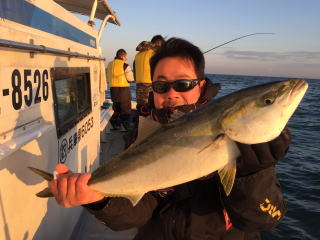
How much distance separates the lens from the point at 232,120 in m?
1.93

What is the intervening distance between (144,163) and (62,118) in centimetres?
215

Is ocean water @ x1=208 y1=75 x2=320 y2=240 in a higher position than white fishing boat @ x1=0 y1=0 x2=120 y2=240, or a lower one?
lower

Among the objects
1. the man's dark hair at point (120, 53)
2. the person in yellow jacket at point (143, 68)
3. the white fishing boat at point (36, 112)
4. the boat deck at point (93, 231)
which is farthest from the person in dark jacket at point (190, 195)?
the man's dark hair at point (120, 53)

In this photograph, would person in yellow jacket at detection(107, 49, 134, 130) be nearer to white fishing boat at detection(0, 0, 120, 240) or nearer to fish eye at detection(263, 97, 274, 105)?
white fishing boat at detection(0, 0, 120, 240)

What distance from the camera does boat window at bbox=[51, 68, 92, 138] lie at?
345 cm

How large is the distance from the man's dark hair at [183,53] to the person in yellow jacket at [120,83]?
26.1 feet

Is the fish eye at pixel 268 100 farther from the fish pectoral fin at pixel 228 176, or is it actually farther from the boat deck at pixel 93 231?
the boat deck at pixel 93 231

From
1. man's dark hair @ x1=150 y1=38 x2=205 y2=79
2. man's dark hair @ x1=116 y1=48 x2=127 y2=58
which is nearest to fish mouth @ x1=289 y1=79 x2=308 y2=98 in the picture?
man's dark hair @ x1=150 y1=38 x2=205 y2=79

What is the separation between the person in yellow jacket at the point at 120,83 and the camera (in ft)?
35.6

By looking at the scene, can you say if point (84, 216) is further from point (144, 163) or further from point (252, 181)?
point (252, 181)

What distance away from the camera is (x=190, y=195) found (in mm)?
2521

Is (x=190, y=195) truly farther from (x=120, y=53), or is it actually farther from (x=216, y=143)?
(x=120, y=53)

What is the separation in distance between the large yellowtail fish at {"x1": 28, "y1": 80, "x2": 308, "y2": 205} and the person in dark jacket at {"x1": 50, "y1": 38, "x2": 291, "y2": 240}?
0.15m

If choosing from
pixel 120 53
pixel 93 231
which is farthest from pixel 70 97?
pixel 120 53
